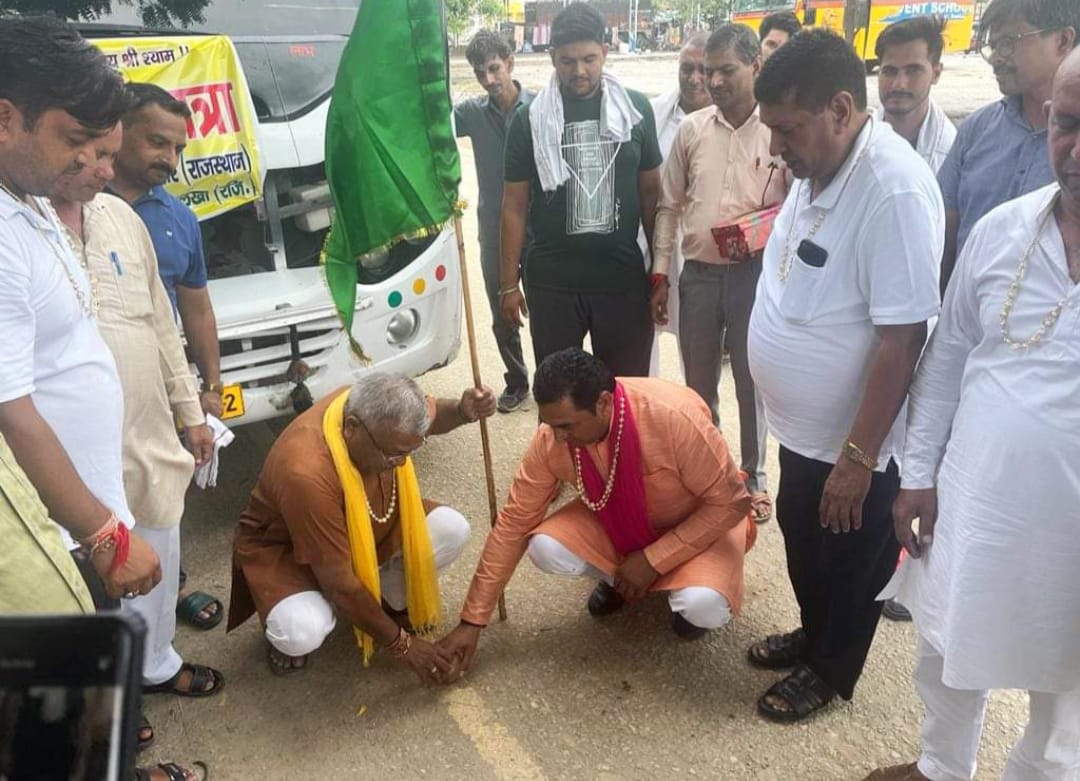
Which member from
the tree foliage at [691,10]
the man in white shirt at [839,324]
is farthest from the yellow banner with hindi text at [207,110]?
the tree foliage at [691,10]

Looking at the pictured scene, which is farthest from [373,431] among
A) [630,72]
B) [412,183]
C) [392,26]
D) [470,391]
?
[630,72]

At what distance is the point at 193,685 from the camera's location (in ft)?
8.57

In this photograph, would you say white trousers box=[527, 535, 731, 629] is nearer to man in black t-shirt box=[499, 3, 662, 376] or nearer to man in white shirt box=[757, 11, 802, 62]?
man in black t-shirt box=[499, 3, 662, 376]

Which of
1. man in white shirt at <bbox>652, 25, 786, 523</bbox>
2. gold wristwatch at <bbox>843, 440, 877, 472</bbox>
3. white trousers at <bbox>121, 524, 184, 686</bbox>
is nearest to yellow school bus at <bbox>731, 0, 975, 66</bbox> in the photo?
man in white shirt at <bbox>652, 25, 786, 523</bbox>

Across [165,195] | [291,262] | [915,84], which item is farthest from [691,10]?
[165,195]

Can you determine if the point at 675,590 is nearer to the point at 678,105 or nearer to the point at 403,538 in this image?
the point at 403,538

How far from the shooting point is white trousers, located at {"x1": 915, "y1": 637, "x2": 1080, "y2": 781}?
5.76ft

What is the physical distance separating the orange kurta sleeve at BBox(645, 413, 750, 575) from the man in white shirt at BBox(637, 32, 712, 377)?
105 centimetres

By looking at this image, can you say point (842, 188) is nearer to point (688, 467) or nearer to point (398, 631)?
point (688, 467)

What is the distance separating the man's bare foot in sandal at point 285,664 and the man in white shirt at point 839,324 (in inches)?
59.7

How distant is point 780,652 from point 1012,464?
1.29m

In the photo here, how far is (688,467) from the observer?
257 cm

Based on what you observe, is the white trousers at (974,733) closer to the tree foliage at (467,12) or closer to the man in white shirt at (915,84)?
the man in white shirt at (915,84)

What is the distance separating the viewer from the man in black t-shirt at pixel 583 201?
127 inches
